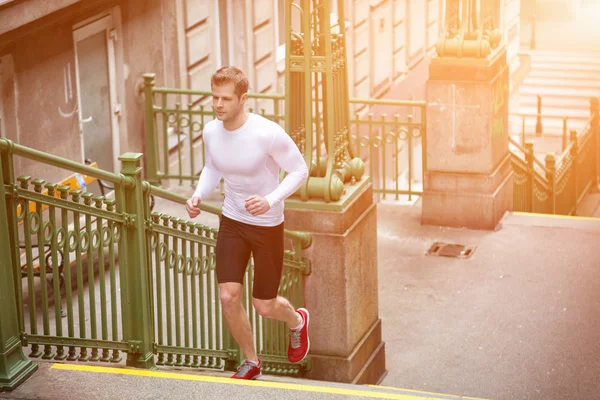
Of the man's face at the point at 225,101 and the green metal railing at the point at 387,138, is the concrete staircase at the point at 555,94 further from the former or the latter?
the man's face at the point at 225,101

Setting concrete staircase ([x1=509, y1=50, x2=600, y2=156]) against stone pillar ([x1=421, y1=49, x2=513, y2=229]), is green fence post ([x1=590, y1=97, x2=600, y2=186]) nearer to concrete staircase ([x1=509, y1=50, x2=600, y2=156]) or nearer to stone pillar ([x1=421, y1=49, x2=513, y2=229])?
concrete staircase ([x1=509, y1=50, x2=600, y2=156])

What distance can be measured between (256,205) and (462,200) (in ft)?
24.8

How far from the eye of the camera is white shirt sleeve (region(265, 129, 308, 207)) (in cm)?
646

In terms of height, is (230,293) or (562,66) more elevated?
(230,293)

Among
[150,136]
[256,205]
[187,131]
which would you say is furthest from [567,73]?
[256,205]

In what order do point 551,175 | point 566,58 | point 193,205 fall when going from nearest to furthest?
point 193,205
point 551,175
point 566,58

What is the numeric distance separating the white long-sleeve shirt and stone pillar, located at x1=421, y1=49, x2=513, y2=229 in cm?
680

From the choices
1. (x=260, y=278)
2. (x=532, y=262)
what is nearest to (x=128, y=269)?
(x=260, y=278)

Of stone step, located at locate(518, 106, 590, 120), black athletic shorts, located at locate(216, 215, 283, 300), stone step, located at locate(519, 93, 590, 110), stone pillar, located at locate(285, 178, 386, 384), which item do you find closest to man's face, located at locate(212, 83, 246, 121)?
black athletic shorts, located at locate(216, 215, 283, 300)

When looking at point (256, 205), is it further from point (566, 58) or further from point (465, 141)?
point (566, 58)

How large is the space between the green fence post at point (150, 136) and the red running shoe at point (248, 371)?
7377 millimetres

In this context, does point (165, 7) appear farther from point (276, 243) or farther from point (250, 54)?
point (276, 243)

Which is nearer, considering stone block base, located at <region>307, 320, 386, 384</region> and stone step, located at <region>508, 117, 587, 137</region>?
stone block base, located at <region>307, 320, 386, 384</region>

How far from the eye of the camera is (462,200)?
13.6 m
